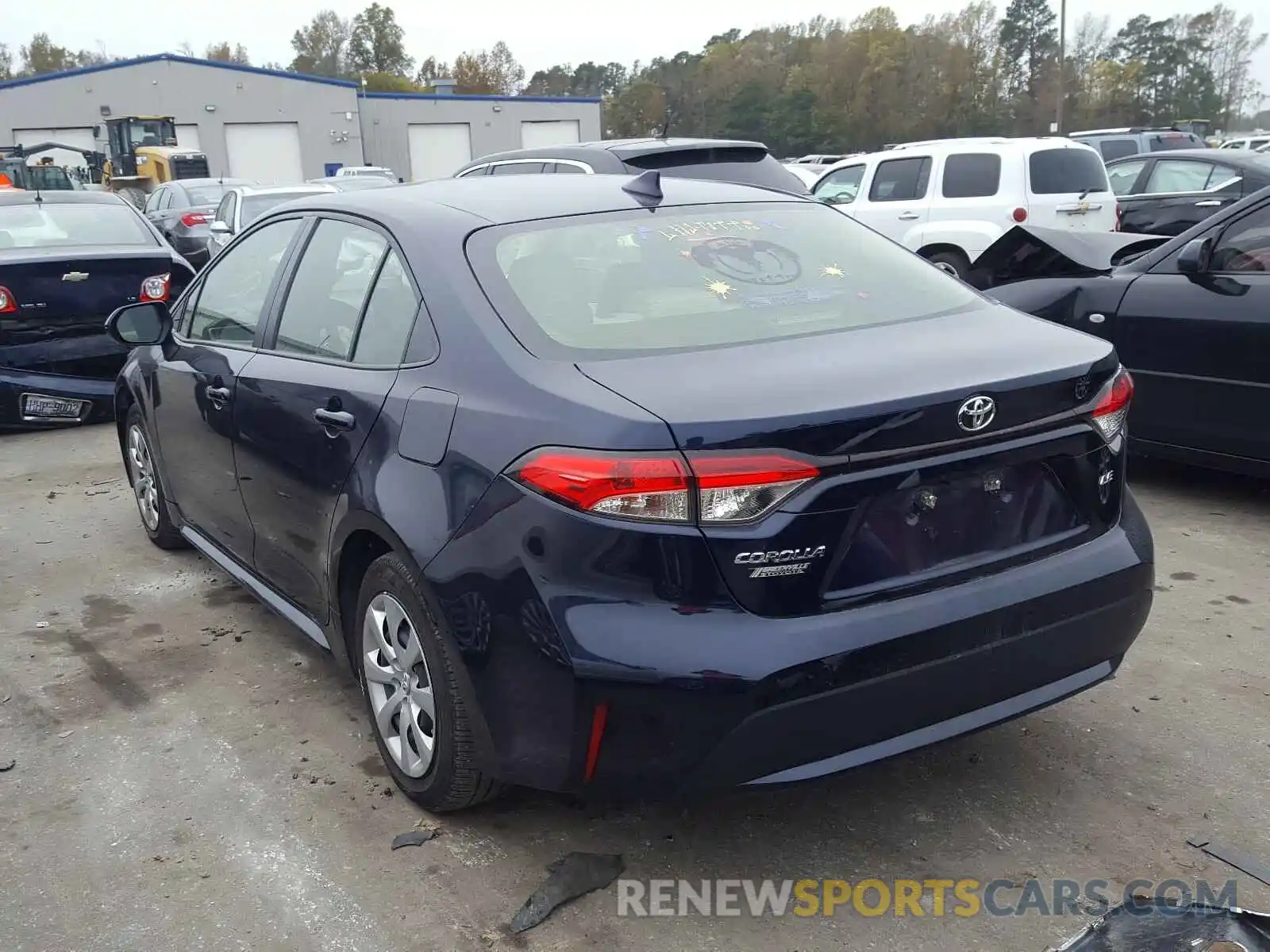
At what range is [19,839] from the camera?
3.16m

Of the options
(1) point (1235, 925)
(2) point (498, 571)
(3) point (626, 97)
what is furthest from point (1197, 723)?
(3) point (626, 97)

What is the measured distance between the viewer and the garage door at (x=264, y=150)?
5106 centimetres

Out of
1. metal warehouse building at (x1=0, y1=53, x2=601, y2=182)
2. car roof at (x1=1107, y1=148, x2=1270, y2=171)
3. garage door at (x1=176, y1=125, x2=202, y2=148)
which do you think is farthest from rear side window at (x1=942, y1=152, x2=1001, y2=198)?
garage door at (x1=176, y1=125, x2=202, y2=148)

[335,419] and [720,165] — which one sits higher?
[720,165]

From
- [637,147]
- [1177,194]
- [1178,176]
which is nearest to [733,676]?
[637,147]

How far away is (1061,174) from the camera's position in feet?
36.8

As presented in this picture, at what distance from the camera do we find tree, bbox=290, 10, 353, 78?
104m

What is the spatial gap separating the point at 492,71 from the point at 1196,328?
10616 cm

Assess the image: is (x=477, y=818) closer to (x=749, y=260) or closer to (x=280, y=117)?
(x=749, y=260)

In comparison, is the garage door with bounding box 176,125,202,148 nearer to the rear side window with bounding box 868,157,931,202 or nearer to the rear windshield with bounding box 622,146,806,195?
the rear side window with bounding box 868,157,931,202

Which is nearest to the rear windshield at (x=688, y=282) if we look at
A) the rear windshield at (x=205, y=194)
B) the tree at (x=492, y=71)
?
the rear windshield at (x=205, y=194)

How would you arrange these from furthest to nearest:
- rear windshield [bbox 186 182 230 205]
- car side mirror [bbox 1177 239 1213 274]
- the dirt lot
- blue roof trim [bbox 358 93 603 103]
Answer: blue roof trim [bbox 358 93 603 103] → rear windshield [bbox 186 182 230 205] → car side mirror [bbox 1177 239 1213 274] → the dirt lot

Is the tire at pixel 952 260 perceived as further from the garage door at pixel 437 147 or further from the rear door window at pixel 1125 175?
the garage door at pixel 437 147

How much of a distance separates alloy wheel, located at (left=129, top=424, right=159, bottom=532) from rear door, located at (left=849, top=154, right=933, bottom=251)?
26.3ft
